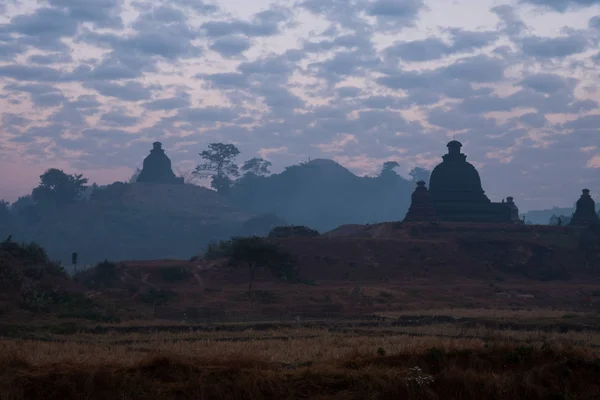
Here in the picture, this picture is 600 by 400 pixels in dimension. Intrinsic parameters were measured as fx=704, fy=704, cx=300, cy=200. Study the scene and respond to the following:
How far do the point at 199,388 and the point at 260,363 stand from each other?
1.60 m

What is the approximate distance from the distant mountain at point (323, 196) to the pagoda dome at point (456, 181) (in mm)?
81937

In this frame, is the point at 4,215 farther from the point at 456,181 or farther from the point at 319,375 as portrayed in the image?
the point at 319,375

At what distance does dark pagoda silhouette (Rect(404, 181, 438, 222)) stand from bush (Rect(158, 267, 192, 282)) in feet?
95.5

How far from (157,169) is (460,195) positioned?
72.6m

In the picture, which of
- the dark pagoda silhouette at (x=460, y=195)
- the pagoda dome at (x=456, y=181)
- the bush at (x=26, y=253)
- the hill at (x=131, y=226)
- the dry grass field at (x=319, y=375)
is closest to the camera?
the dry grass field at (x=319, y=375)

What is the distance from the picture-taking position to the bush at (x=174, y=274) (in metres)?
47.2

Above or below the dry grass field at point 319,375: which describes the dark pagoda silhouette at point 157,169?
above

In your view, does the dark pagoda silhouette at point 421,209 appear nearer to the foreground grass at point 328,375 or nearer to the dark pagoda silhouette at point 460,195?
the dark pagoda silhouette at point 460,195

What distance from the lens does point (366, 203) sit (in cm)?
17588

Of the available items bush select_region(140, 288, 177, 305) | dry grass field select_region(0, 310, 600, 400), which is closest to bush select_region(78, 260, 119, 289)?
bush select_region(140, 288, 177, 305)

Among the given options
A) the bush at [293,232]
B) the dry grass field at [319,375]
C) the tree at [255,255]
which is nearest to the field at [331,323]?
the dry grass field at [319,375]

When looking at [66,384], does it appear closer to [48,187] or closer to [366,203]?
[48,187]

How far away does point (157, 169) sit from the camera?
13125 centimetres

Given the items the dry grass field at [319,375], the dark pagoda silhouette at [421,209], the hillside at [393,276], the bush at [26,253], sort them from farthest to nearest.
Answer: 1. the dark pagoda silhouette at [421,209]
2. the bush at [26,253]
3. the hillside at [393,276]
4. the dry grass field at [319,375]
